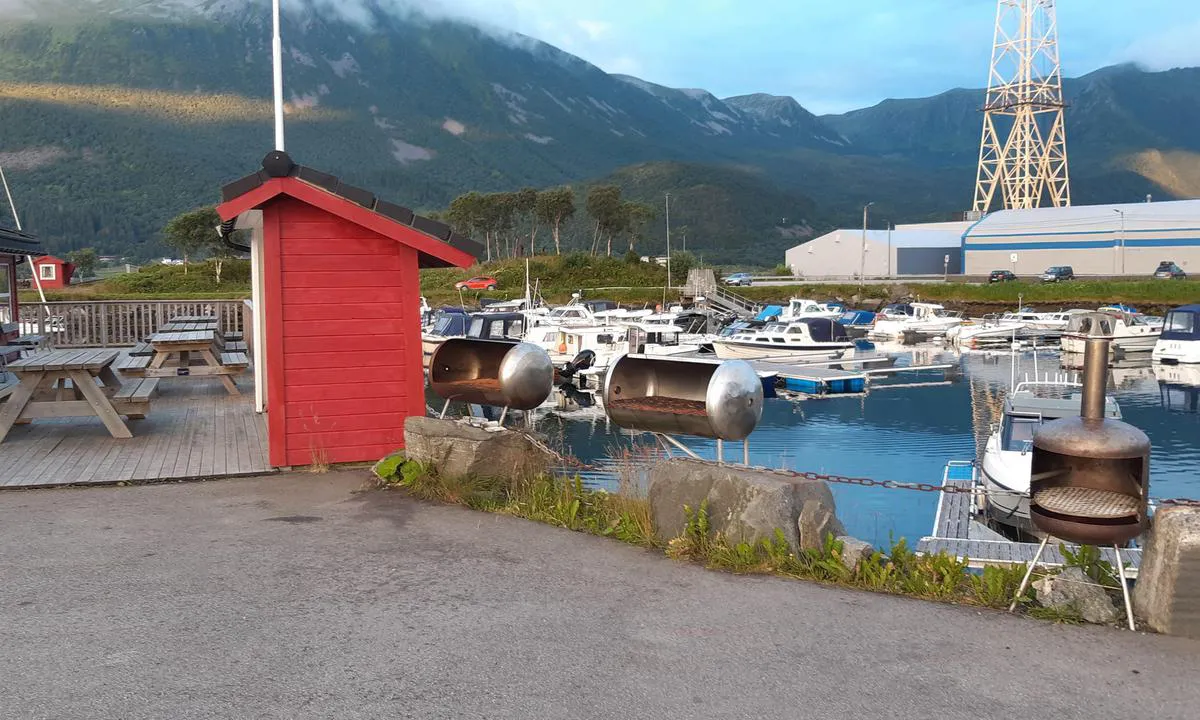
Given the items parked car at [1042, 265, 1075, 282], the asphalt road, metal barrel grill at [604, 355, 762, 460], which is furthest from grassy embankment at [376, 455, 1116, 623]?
parked car at [1042, 265, 1075, 282]

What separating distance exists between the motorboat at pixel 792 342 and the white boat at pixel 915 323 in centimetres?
1280

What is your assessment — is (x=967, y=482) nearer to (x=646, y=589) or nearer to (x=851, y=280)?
(x=646, y=589)

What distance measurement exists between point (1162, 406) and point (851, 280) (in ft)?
152

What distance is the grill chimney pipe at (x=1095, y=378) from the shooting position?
5.70m

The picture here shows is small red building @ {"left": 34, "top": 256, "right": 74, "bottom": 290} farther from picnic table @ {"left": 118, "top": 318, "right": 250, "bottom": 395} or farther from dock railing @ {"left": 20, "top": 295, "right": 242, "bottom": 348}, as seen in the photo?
picnic table @ {"left": 118, "top": 318, "right": 250, "bottom": 395}

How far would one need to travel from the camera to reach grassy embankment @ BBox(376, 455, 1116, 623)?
20.0ft

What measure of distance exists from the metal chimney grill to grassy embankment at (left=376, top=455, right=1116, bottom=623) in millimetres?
281

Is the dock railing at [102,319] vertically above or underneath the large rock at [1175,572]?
above

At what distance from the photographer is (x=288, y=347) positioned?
9.47 metres

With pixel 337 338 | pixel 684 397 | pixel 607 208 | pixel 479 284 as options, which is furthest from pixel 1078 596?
pixel 607 208

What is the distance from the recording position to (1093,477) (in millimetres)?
5934

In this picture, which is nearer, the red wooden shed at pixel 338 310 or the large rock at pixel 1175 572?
the large rock at pixel 1175 572

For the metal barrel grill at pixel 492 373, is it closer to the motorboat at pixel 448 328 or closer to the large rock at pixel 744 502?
the large rock at pixel 744 502

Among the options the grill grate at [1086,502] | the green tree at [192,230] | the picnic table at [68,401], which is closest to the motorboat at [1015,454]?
the grill grate at [1086,502]
